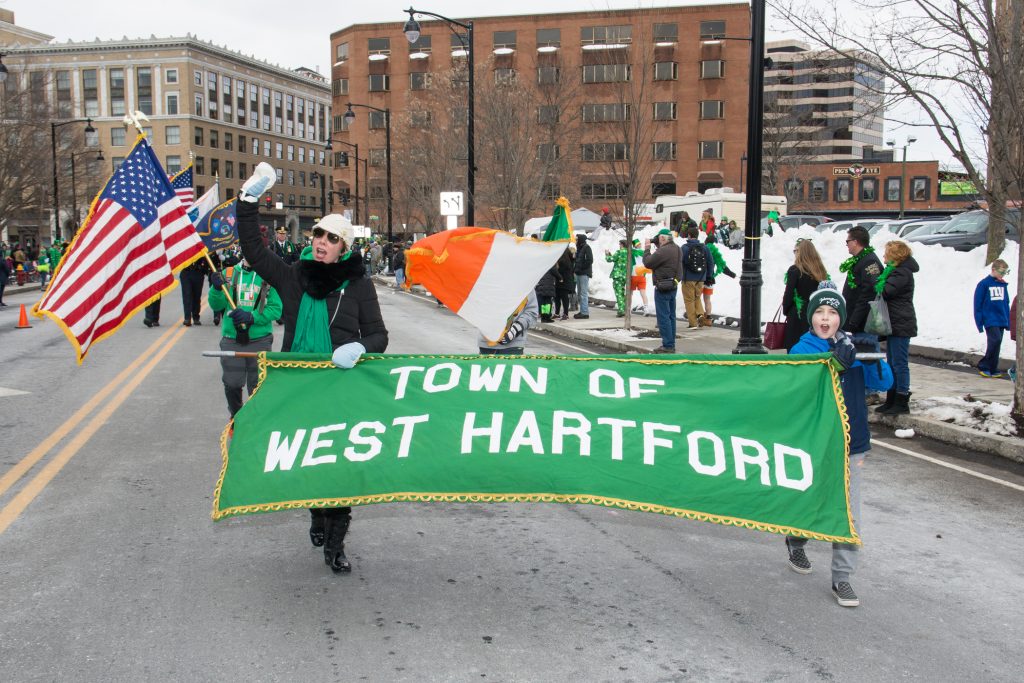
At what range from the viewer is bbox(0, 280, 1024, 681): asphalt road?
13.2ft

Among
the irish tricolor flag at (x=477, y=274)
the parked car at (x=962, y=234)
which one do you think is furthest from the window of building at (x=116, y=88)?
the irish tricolor flag at (x=477, y=274)

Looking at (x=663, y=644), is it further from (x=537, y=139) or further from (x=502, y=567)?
(x=537, y=139)

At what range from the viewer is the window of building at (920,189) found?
88000mm

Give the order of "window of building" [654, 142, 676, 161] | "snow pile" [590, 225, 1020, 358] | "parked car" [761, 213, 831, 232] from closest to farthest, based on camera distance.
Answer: "snow pile" [590, 225, 1020, 358], "parked car" [761, 213, 831, 232], "window of building" [654, 142, 676, 161]

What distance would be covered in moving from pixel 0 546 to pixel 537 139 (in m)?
30.0

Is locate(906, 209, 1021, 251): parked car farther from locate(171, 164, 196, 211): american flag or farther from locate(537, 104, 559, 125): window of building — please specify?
locate(171, 164, 196, 211): american flag

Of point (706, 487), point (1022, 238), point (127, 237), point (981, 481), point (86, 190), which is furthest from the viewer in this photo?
point (86, 190)

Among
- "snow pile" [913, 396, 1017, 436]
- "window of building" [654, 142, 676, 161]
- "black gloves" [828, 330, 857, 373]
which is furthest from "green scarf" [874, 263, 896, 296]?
"window of building" [654, 142, 676, 161]

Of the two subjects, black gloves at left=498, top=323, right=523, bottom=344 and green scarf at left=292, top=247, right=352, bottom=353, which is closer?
green scarf at left=292, top=247, right=352, bottom=353

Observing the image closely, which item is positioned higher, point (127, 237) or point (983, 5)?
point (983, 5)

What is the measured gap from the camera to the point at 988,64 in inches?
360

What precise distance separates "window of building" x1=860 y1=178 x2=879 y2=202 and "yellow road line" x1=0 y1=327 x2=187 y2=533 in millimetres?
86757

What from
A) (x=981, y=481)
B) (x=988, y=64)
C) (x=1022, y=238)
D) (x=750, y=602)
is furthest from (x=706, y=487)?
(x=988, y=64)

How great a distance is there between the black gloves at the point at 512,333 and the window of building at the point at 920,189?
9118cm
